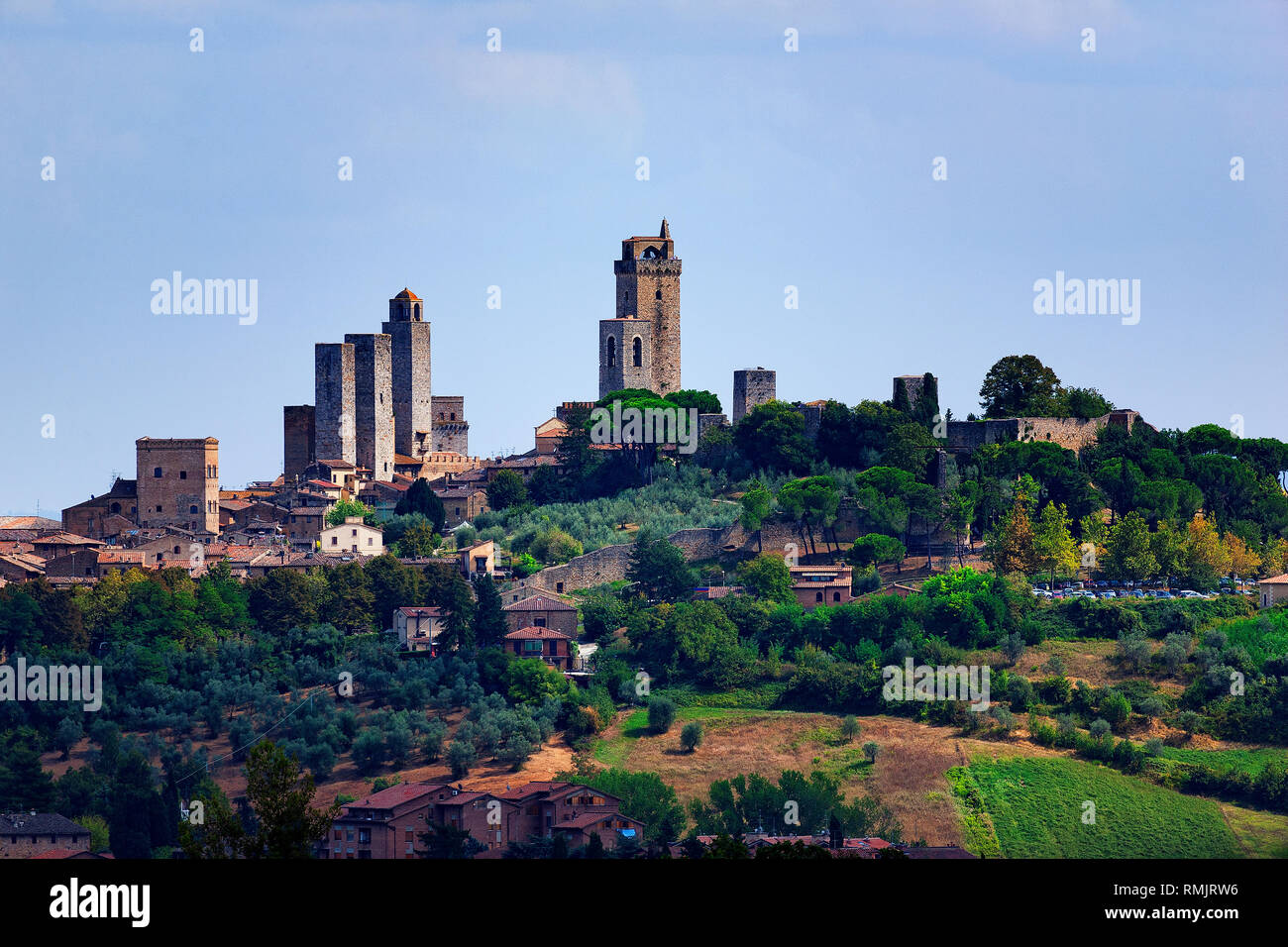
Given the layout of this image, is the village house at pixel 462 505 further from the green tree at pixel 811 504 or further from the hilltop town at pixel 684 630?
the green tree at pixel 811 504

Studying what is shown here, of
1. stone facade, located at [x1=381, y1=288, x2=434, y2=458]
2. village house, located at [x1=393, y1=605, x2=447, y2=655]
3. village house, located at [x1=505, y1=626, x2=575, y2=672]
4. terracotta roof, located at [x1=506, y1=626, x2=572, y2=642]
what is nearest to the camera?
village house, located at [x1=505, y1=626, x2=575, y2=672]

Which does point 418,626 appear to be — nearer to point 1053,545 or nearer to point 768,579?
point 768,579

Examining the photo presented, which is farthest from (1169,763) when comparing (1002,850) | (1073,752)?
(1002,850)

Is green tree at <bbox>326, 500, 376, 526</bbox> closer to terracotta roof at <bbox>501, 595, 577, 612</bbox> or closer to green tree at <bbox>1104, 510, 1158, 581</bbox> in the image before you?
terracotta roof at <bbox>501, 595, 577, 612</bbox>

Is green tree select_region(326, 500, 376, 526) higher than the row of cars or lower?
higher

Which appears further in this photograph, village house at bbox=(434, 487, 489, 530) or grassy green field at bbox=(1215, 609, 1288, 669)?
village house at bbox=(434, 487, 489, 530)

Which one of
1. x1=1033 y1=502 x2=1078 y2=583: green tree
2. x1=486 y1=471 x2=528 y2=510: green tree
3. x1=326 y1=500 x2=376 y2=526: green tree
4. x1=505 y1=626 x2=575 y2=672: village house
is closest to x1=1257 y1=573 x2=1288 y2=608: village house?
x1=1033 y1=502 x2=1078 y2=583: green tree
